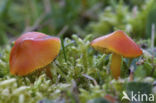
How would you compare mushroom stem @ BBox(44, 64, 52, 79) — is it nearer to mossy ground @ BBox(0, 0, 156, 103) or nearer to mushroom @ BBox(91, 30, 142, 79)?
mossy ground @ BBox(0, 0, 156, 103)

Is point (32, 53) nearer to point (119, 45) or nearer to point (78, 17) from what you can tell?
point (119, 45)

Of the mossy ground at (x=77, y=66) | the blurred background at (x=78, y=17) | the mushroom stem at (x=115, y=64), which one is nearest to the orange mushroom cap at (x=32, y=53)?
the mossy ground at (x=77, y=66)

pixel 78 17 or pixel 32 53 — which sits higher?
pixel 78 17

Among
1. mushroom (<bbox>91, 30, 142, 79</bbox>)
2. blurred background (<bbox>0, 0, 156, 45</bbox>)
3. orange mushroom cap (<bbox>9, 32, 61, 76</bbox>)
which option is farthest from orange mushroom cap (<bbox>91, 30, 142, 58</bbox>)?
blurred background (<bbox>0, 0, 156, 45</bbox>)

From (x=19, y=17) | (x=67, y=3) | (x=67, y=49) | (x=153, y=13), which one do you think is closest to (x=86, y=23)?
(x=67, y=3)

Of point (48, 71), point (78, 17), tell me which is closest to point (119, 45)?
point (48, 71)

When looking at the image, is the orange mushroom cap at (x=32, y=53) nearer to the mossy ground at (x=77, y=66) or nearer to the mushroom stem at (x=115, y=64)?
the mossy ground at (x=77, y=66)

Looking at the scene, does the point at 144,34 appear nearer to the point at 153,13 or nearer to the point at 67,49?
the point at 153,13
